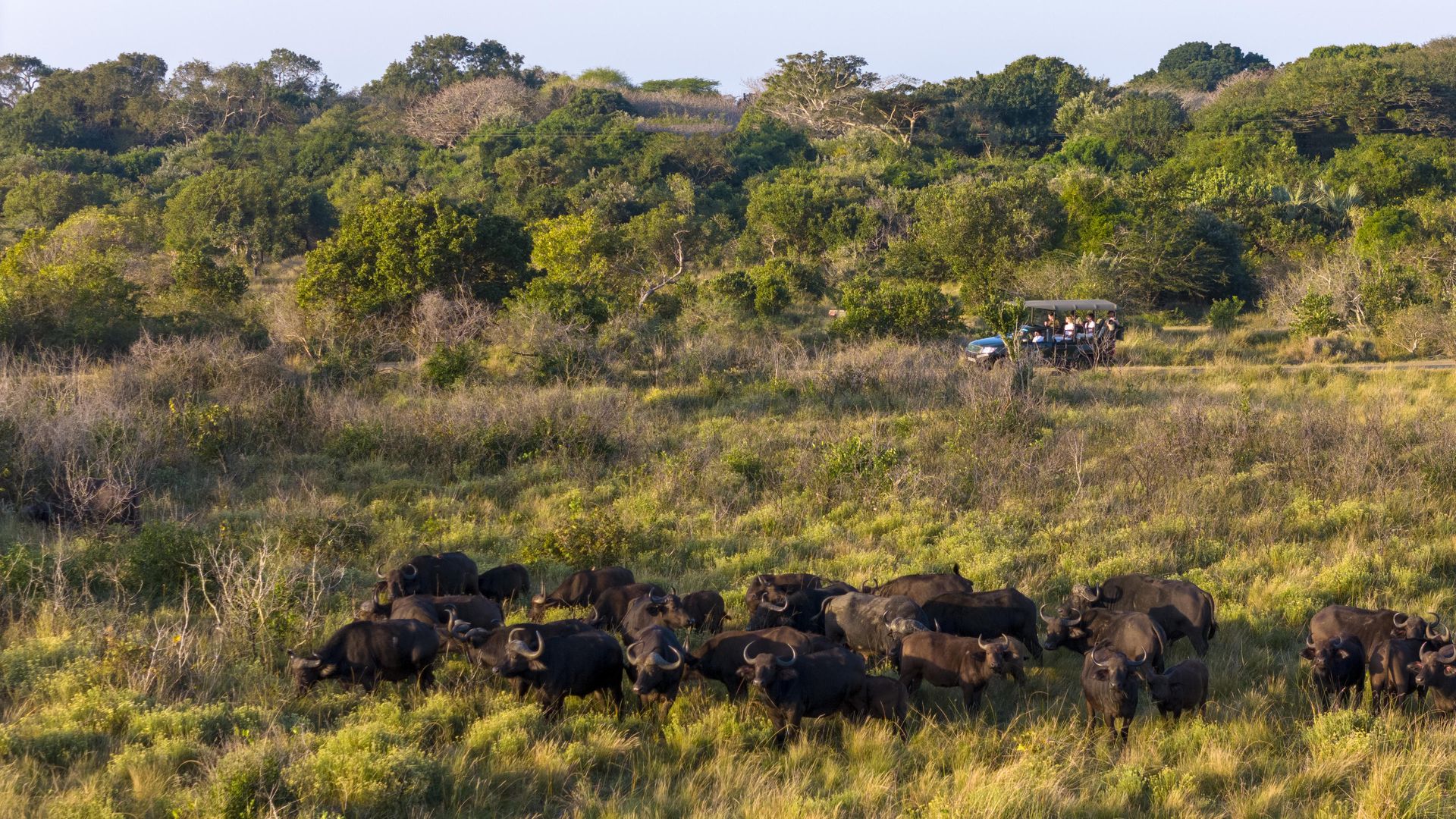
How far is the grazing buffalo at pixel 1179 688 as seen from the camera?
276 inches

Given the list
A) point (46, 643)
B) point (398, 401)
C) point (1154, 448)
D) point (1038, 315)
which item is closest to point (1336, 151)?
A: point (1038, 315)

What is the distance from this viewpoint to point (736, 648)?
7316 millimetres

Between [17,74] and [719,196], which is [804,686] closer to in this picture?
[719,196]

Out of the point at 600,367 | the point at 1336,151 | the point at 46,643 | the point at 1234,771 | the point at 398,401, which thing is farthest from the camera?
the point at 1336,151

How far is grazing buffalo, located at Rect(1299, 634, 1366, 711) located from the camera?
7.41m

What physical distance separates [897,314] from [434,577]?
46.9ft

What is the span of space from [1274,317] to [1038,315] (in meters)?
6.44

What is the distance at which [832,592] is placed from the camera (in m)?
8.79

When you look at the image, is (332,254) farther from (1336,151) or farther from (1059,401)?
(1336,151)

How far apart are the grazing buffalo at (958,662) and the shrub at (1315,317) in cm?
1905

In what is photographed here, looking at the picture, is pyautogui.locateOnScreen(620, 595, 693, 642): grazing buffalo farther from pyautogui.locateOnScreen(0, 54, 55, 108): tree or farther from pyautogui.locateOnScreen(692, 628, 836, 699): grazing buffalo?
pyautogui.locateOnScreen(0, 54, 55, 108): tree

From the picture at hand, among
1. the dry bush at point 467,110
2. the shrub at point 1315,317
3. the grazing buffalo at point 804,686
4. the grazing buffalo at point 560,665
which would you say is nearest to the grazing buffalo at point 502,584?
the grazing buffalo at point 560,665

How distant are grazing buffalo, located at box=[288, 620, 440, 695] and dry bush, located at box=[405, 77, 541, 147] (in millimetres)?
45664

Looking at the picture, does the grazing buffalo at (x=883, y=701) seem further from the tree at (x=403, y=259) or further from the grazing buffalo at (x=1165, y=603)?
the tree at (x=403, y=259)
